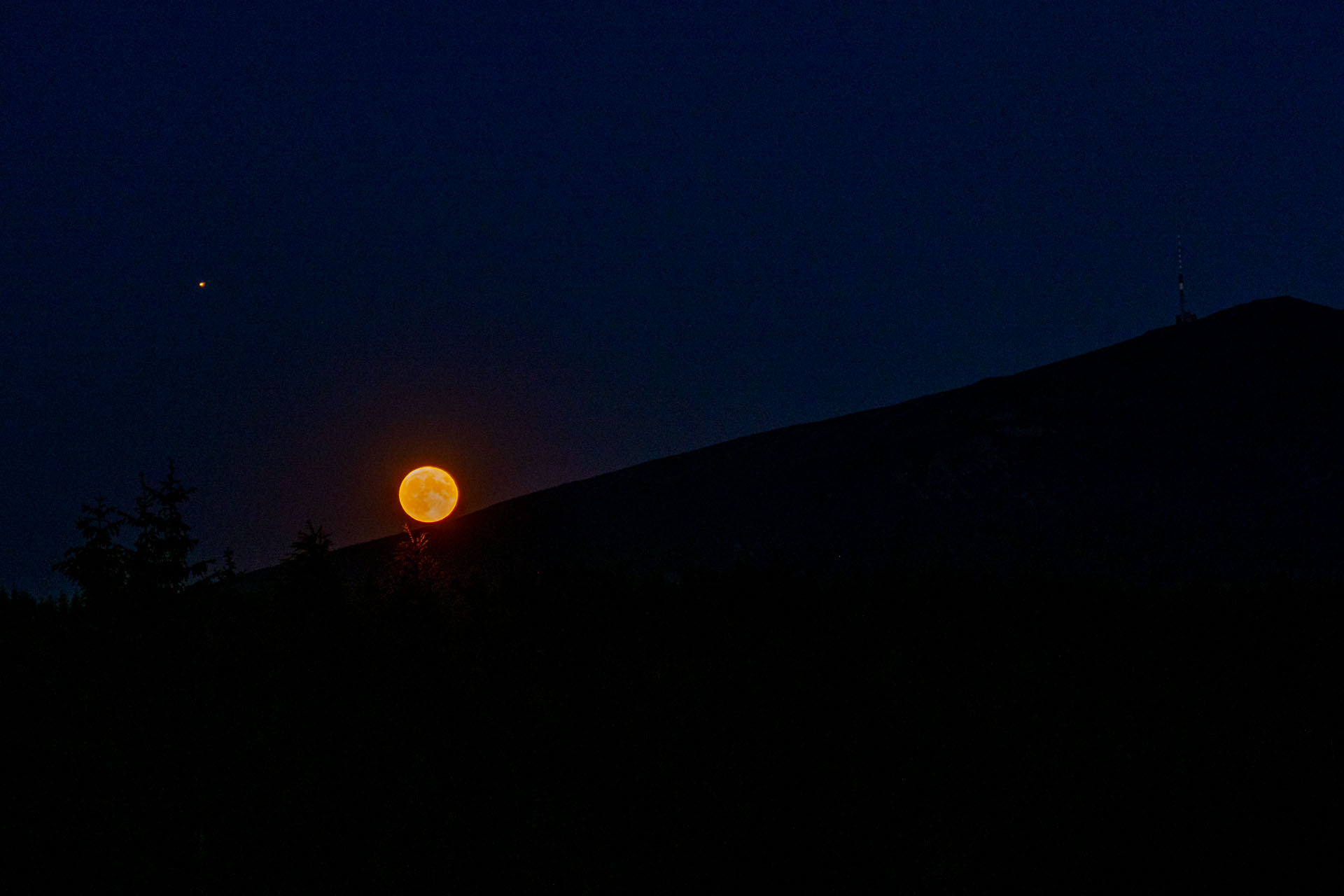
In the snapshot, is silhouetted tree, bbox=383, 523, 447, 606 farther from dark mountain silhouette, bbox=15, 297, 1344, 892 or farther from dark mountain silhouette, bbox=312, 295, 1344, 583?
dark mountain silhouette, bbox=312, 295, 1344, 583

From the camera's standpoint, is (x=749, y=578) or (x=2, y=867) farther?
(x=749, y=578)

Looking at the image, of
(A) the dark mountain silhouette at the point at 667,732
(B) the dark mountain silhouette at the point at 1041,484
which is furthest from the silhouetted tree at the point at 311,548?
(B) the dark mountain silhouette at the point at 1041,484

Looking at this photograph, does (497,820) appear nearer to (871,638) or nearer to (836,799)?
(836,799)

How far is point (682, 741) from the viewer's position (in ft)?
33.8

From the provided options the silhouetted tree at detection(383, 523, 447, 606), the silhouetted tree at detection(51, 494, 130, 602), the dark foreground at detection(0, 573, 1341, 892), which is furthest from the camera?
the silhouetted tree at detection(51, 494, 130, 602)

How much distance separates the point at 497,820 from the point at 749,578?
21.9ft

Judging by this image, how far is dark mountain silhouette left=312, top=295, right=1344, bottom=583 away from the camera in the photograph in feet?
145

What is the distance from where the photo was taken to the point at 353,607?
14.5 metres

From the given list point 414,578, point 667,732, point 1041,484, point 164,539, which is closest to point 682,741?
point 667,732

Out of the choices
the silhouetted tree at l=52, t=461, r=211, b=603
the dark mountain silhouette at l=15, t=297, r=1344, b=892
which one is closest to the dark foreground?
the dark mountain silhouette at l=15, t=297, r=1344, b=892

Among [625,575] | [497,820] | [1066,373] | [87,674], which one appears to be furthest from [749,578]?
[1066,373]

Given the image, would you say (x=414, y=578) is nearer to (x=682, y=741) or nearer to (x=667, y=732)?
(x=667, y=732)

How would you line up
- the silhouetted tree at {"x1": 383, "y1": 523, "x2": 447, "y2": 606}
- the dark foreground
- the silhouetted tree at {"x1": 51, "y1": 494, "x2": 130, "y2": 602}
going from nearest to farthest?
the dark foreground
the silhouetted tree at {"x1": 383, "y1": 523, "x2": 447, "y2": 606}
the silhouetted tree at {"x1": 51, "y1": 494, "x2": 130, "y2": 602}

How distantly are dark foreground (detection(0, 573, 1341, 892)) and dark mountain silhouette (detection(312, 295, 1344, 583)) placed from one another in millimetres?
26273
